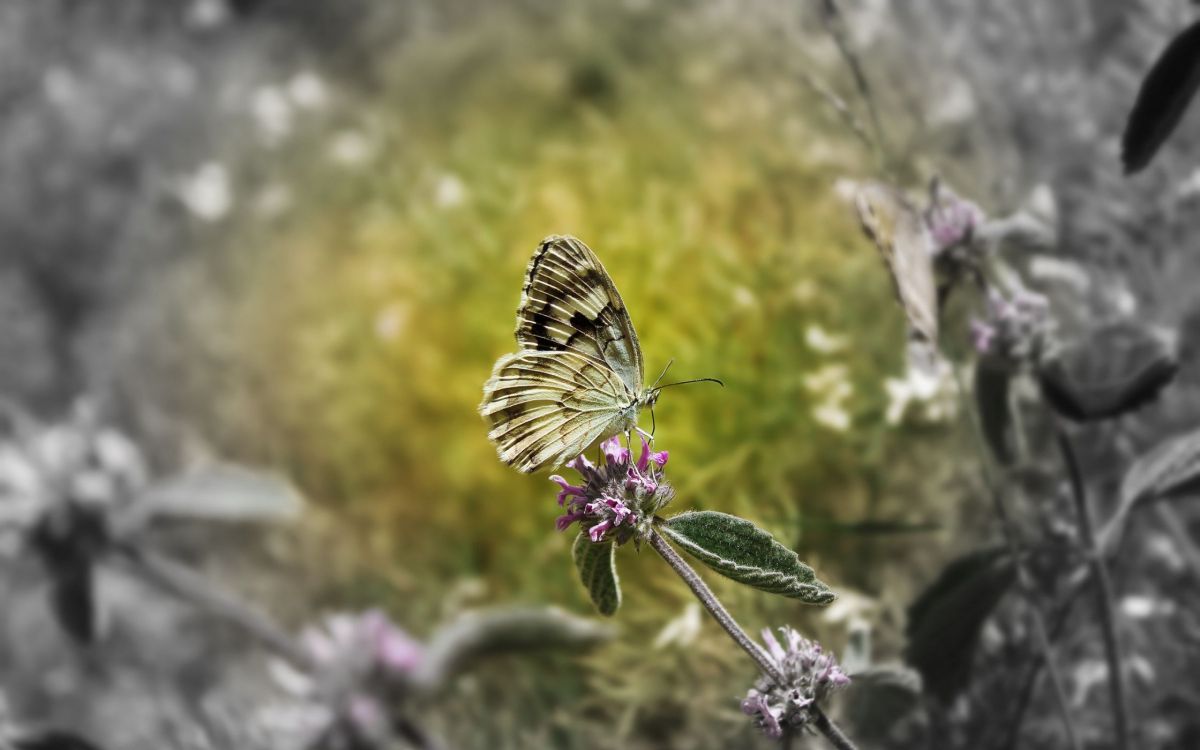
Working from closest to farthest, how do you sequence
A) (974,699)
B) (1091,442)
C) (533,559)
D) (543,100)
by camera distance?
(974,699)
(1091,442)
(533,559)
(543,100)

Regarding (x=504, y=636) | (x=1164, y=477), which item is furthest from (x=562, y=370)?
(x=1164, y=477)

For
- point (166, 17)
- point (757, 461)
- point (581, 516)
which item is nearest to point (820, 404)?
point (757, 461)

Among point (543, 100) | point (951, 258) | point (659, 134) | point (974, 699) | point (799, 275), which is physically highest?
Answer: point (543, 100)

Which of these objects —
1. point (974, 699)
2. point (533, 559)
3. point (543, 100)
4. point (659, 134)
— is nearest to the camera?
point (974, 699)

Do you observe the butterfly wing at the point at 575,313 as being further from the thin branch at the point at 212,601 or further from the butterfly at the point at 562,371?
the thin branch at the point at 212,601

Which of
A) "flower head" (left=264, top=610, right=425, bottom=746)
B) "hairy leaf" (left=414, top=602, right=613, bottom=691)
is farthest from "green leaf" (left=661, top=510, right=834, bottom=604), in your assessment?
"flower head" (left=264, top=610, right=425, bottom=746)

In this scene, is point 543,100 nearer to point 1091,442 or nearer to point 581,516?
point 1091,442

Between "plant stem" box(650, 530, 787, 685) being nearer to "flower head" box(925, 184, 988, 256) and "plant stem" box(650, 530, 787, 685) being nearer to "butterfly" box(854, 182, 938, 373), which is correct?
"butterfly" box(854, 182, 938, 373)
